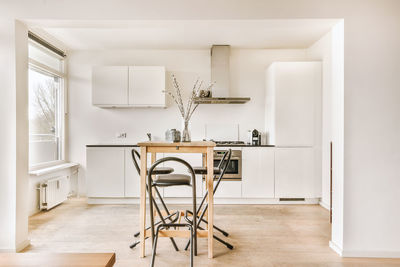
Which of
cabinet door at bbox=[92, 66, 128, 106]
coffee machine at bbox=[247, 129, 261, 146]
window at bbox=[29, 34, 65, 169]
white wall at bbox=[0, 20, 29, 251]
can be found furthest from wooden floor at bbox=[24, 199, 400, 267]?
cabinet door at bbox=[92, 66, 128, 106]

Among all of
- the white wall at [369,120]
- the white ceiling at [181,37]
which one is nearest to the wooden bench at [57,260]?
the white wall at [369,120]

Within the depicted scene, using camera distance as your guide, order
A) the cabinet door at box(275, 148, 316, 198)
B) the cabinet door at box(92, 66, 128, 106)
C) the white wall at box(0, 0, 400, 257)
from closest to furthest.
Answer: the white wall at box(0, 0, 400, 257), the cabinet door at box(275, 148, 316, 198), the cabinet door at box(92, 66, 128, 106)

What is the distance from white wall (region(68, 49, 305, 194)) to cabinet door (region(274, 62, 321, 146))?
0.59 meters

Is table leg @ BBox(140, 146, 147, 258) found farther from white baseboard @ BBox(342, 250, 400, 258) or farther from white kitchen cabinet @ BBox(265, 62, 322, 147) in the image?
white kitchen cabinet @ BBox(265, 62, 322, 147)

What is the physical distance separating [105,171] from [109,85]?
145 cm

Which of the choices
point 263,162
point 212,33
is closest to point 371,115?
point 263,162

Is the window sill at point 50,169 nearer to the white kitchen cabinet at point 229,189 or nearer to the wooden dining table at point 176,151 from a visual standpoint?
the wooden dining table at point 176,151

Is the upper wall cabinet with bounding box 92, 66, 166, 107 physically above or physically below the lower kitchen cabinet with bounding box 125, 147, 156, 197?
above

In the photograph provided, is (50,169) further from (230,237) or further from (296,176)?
(296,176)

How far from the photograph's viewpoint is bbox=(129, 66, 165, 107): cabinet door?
441 centimetres

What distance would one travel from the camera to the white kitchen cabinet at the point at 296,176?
4.16 m

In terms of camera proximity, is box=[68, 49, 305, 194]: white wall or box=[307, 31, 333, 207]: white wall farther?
box=[68, 49, 305, 194]: white wall

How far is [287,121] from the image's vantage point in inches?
165

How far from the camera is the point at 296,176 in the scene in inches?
164
